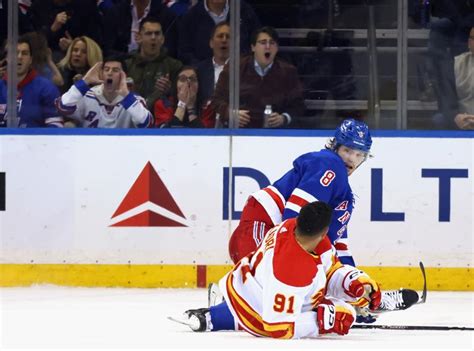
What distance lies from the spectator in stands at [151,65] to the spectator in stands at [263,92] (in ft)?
1.02

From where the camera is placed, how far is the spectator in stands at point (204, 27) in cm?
843

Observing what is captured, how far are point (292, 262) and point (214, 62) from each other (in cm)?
315

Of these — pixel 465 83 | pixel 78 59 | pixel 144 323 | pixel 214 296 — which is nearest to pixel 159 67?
pixel 78 59

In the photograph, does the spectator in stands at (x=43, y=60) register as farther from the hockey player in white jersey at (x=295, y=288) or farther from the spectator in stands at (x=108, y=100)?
the hockey player in white jersey at (x=295, y=288)

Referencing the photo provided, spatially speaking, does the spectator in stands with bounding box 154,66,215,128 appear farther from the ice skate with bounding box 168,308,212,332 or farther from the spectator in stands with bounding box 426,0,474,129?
the ice skate with bounding box 168,308,212,332

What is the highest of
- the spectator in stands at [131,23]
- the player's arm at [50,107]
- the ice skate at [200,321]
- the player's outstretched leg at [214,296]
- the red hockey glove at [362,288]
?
the spectator in stands at [131,23]

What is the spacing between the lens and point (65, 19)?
8.46 metres

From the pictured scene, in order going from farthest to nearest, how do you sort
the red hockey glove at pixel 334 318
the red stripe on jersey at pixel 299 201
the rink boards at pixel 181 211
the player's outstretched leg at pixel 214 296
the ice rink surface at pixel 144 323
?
the rink boards at pixel 181 211 < the player's outstretched leg at pixel 214 296 < the red stripe on jersey at pixel 299 201 < the red hockey glove at pixel 334 318 < the ice rink surface at pixel 144 323

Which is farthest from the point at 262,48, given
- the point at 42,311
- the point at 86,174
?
the point at 42,311

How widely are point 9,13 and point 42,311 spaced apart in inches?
84.0

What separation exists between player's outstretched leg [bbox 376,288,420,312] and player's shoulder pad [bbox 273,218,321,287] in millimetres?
530

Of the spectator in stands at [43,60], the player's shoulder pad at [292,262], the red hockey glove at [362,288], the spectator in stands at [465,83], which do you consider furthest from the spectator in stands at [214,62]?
the player's shoulder pad at [292,262]

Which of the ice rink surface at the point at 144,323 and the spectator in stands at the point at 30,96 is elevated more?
the spectator in stands at the point at 30,96

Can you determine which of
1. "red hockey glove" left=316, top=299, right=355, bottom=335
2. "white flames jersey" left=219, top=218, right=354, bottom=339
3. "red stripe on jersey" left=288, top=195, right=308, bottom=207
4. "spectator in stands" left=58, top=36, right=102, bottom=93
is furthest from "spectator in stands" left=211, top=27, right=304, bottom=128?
"red hockey glove" left=316, top=299, right=355, bottom=335
